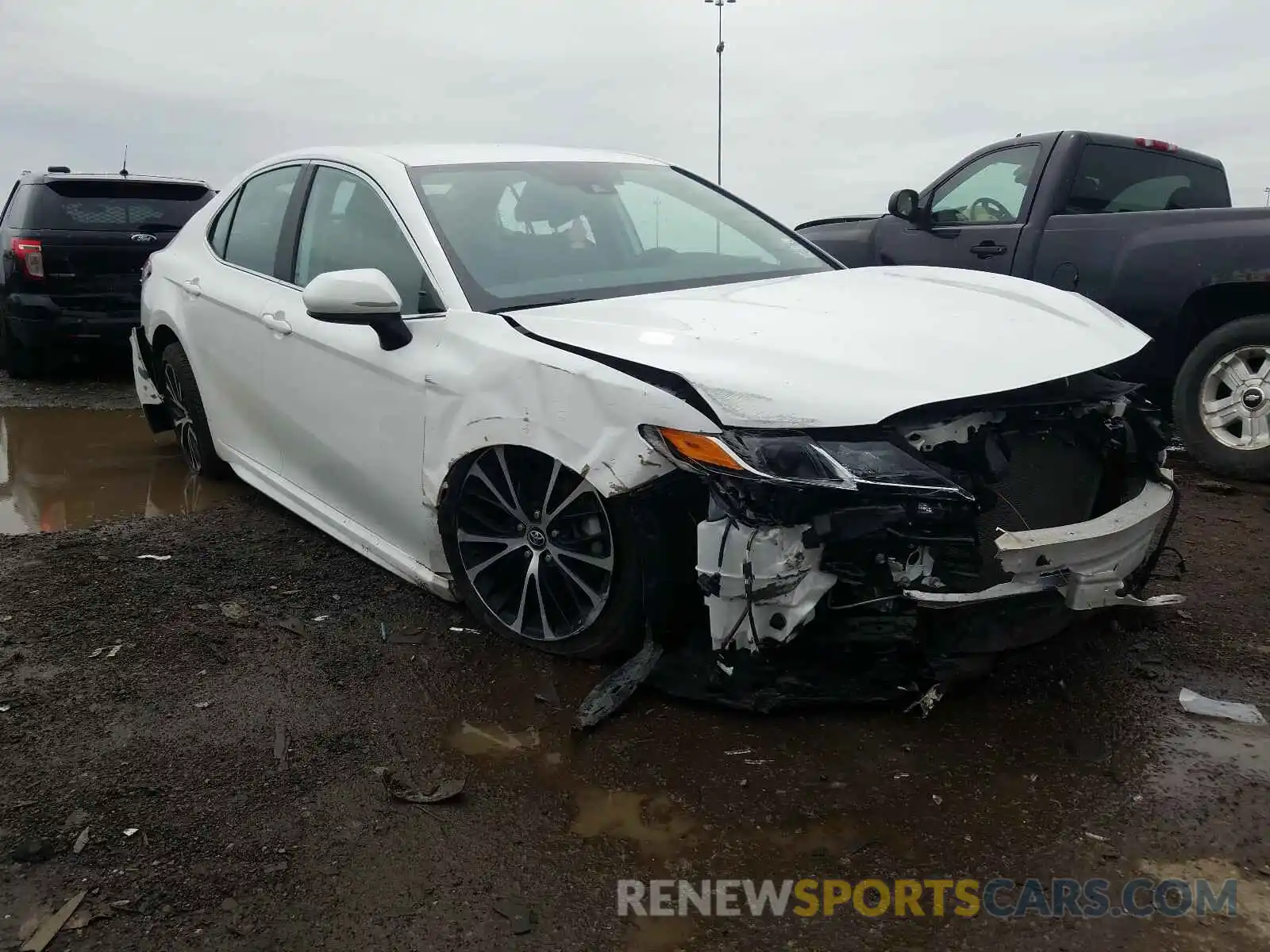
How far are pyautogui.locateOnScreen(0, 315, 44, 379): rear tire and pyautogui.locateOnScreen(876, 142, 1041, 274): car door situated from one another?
6.99m

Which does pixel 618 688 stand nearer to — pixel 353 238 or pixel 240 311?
pixel 353 238

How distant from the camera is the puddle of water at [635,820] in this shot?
243cm

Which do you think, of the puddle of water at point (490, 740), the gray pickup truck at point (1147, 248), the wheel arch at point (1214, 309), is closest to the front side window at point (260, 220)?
the puddle of water at point (490, 740)

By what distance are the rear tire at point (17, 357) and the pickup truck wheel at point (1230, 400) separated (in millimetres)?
8390

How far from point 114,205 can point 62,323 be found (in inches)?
43.3

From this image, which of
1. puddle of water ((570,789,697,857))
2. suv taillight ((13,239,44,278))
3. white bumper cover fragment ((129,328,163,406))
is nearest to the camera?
puddle of water ((570,789,697,857))

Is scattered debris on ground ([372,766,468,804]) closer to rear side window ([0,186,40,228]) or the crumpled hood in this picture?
the crumpled hood

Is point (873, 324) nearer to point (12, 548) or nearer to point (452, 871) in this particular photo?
point (452, 871)

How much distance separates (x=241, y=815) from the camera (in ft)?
8.38

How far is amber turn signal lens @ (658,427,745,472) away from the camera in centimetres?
255

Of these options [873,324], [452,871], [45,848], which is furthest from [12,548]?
[873,324]

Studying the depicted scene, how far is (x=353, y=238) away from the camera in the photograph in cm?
382

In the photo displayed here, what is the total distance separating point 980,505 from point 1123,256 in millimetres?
3749

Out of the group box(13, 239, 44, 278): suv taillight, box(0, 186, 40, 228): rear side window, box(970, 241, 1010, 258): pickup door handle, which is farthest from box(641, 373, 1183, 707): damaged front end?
box(0, 186, 40, 228): rear side window
